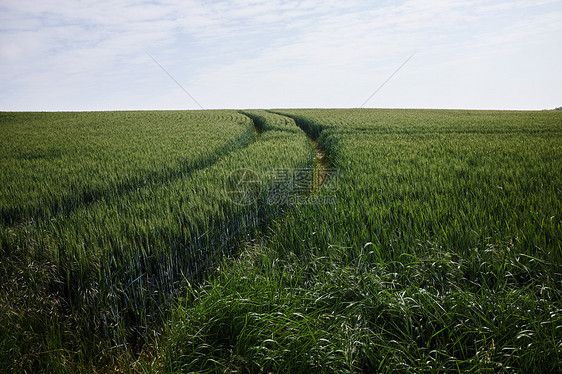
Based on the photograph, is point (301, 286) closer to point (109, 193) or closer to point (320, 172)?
point (109, 193)

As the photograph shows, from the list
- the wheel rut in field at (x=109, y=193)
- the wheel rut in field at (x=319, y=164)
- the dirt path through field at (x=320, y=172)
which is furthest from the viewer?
the wheel rut in field at (x=319, y=164)

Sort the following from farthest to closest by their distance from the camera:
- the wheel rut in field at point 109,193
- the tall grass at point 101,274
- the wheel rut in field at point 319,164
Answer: the wheel rut in field at point 319,164
the wheel rut in field at point 109,193
the tall grass at point 101,274

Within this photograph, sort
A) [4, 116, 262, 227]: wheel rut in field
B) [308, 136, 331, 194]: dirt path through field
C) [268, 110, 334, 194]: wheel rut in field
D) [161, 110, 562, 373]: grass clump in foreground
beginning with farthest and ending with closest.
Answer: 1. [268, 110, 334, 194]: wheel rut in field
2. [308, 136, 331, 194]: dirt path through field
3. [4, 116, 262, 227]: wheel rut in field
4. [161, 110, 562, 373]: grass clump in foreground

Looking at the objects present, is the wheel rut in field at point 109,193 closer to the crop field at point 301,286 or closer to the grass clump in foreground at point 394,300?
the crop field at point 301,286

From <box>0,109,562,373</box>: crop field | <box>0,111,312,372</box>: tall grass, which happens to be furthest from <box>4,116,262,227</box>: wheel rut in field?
<box>0,111,312,372</box>: tall grass

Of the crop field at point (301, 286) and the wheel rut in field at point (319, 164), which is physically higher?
the wheel rut in field at point (319, 164)

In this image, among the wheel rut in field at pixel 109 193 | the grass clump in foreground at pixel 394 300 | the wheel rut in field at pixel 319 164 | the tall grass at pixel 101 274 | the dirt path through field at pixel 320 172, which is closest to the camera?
the grass clump in foreground at pixel 394 300

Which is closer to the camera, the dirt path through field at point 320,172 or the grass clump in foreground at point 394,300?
the grass clump in foreground at point 394,300

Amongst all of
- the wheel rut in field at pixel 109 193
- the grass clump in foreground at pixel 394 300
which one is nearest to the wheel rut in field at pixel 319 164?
the wheel rut in field at pixel 109 193

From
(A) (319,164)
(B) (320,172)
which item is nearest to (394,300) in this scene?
(B) (320,172)

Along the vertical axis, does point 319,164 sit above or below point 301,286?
above

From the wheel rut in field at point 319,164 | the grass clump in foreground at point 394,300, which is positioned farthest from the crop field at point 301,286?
the wheel rut in field at point 319,164

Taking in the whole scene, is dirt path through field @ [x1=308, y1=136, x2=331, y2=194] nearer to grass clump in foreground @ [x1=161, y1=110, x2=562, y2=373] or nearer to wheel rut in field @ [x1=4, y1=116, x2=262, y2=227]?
wheel rut in field @ [x1=4, y1=116, x2=262, y2=227]

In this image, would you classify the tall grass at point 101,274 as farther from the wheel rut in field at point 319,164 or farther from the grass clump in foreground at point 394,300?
the wheel rut in field at point 319,164
